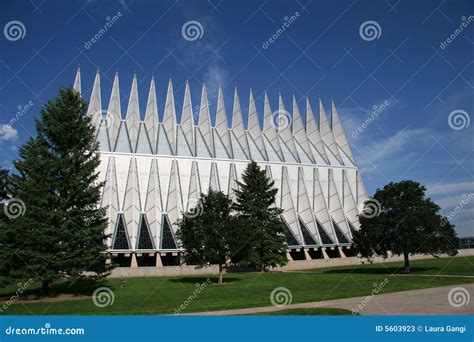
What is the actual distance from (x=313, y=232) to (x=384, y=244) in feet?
80.5

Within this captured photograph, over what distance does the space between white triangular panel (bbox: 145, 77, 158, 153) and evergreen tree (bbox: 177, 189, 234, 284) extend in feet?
97.6

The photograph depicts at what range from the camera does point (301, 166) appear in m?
65.0

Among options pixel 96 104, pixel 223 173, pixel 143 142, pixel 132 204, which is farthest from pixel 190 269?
pixel 96 104

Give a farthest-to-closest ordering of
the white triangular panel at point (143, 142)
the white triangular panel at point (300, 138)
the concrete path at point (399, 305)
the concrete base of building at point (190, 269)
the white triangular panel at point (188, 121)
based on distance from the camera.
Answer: the white triangular panel at point (300, 138) → the white triangular panel at point (188, 121) → the white triangular panel at point (143, 142) → the concrete base of building at point (190, 269) → the concrete path at point (399, 305)

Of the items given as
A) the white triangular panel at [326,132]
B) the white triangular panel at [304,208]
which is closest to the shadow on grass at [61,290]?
the white triangular panel at [304,208]

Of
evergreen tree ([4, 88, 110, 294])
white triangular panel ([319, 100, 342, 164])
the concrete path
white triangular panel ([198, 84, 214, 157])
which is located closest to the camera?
the concrete path

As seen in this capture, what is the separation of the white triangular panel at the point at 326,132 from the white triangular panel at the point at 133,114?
116ft

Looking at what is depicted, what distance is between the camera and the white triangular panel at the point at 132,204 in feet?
162

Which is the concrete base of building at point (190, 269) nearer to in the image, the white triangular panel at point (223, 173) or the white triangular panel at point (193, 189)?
the white triangular panel at point (193, 189)

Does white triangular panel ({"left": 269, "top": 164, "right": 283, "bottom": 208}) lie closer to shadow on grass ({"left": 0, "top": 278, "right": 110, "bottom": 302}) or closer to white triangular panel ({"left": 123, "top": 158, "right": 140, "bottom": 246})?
white triangular panel ({"left": 123, "top": 158, "right": 140, "bottom": 246})

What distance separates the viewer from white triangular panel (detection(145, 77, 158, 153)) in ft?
192

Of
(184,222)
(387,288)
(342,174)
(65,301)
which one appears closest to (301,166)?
(342,174)

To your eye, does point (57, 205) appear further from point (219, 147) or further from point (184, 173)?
point (219, 147)

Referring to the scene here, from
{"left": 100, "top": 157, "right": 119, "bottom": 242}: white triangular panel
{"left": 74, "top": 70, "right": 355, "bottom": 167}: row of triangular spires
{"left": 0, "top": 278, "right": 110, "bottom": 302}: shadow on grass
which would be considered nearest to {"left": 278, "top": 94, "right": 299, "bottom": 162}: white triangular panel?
Answer: {"left": 74, "top": 70, "right": 355, "bottom": 167}: row of triangular spires
